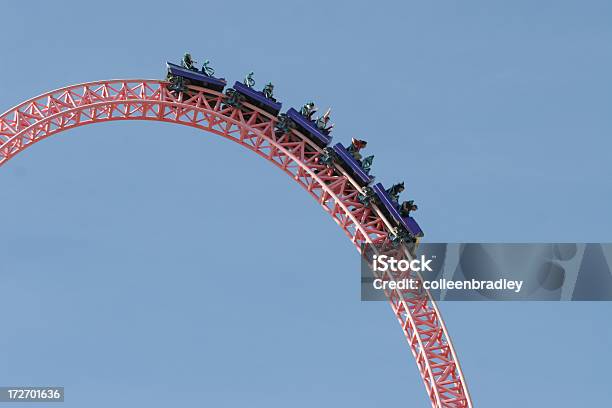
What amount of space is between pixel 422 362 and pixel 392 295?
9.79ft

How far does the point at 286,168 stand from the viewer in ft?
250

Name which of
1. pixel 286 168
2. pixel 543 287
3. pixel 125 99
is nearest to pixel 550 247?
pixel 543 287

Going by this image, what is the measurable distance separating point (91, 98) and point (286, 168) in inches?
334

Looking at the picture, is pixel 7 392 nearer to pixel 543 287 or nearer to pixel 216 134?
pixel 216 134

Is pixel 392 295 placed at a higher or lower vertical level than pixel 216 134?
lower

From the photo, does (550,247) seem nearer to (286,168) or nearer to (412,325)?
(412,325)

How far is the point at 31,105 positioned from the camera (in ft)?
249

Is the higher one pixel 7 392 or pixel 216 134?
pixel 216 134

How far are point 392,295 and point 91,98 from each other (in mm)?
14713

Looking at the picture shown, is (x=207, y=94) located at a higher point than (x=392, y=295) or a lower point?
higher

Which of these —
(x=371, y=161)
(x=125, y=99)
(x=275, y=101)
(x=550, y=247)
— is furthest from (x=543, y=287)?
(x=125, y=99)

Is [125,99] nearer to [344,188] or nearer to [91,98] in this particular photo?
[91,98]

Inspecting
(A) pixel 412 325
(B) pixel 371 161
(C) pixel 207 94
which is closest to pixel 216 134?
(C) pixel 207 94

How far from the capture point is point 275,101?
75.8 meters
